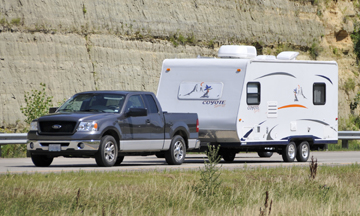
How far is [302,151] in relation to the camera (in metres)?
21.8

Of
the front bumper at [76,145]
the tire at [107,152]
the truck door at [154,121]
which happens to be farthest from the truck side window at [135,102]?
the front bumper at [76,145]

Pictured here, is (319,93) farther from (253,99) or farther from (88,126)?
(88,126)

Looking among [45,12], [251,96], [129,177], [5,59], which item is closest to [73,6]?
[45,12]

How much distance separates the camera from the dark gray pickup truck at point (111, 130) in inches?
645

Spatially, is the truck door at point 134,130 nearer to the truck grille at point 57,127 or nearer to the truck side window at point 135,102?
the truck side window at point 135,102

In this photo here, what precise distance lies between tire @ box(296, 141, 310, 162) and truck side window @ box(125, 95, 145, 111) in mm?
6012

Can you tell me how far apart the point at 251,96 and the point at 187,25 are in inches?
883

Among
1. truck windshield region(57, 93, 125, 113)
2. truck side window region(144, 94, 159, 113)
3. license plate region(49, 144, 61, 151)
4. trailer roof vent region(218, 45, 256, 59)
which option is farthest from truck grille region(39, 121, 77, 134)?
trailer roof vent region(218, 45, 256, 59)

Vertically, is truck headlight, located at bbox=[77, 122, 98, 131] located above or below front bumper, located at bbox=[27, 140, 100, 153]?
above

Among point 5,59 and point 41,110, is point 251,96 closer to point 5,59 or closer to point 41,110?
point 41,110

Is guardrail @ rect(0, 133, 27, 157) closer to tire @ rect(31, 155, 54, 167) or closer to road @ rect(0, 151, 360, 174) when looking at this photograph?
road @ rect(0, 151, 360, 174)

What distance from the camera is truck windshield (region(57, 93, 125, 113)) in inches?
686

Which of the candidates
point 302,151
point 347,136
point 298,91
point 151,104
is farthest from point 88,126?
point 347,136

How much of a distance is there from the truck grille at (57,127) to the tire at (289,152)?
7.58m
